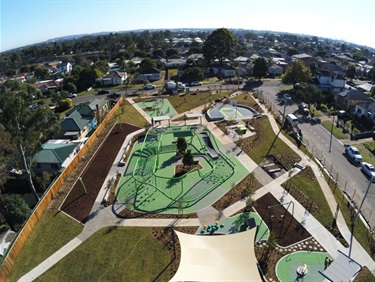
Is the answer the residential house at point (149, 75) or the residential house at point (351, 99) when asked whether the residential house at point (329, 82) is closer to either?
the residential house at point (351, 99)

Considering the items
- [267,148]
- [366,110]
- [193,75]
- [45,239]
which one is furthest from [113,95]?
[366,110]

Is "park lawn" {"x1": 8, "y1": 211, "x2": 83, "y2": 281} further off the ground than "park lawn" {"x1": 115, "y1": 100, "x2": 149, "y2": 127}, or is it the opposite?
"park lawn" {"x1": 8, "y1": 211, "x2": 83, "y2": 281}

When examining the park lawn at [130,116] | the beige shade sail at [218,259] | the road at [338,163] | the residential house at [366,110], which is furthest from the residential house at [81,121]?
the residential house at [366,110]

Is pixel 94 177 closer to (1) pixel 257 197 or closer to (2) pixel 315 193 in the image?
(1) pixel 257 197

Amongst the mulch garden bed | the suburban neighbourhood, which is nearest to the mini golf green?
the suburban neighbourhood

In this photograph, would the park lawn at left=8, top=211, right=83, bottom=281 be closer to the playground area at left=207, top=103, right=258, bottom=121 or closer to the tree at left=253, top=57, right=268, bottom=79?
the playground area at left=207, top=103, right=258, bottom=121
